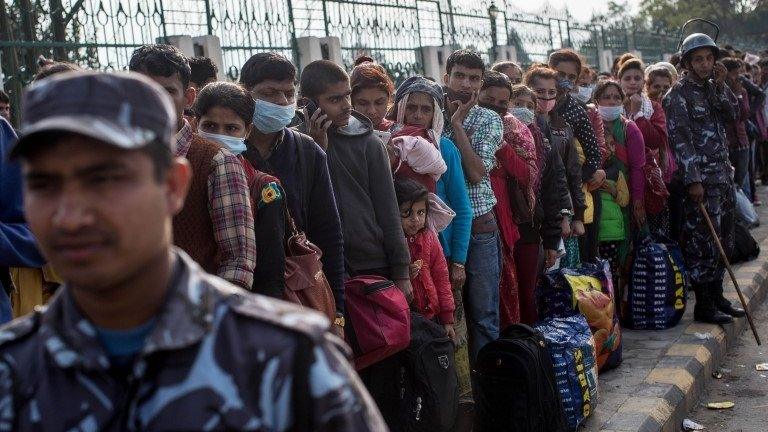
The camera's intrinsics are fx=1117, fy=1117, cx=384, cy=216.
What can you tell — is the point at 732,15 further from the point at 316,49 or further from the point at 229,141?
the point at 229,141

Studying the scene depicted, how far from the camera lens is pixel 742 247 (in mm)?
10430

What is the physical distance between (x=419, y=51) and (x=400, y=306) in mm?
8083

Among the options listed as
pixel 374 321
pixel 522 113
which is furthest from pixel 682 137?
pixel 374 321

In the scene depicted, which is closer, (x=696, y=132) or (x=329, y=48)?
(x=696, y=132)

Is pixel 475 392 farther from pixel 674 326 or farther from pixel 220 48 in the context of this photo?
pixel 220 48

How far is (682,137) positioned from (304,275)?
5025 millimetres

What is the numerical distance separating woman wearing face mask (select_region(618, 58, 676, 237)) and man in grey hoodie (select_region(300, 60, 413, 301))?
428 centimetres

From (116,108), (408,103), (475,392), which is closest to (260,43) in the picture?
(408,103)

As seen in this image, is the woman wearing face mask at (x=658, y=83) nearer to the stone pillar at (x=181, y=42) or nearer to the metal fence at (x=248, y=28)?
the metal fence at (x=248, y=28)

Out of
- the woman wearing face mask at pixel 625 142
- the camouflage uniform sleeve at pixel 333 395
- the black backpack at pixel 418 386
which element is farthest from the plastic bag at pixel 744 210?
the camouflage uniform sleeve at pixel 333 395

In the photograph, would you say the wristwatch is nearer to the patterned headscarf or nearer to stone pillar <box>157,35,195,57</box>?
the patterned headscarf

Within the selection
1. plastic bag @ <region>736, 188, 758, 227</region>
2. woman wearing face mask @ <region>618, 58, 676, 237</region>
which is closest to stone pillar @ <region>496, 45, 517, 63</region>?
plastic bag @ <region>736, 188, 758, 227</region>

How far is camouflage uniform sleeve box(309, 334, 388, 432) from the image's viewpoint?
1.70 metres

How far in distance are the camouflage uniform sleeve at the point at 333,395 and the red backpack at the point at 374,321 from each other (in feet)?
9.20
